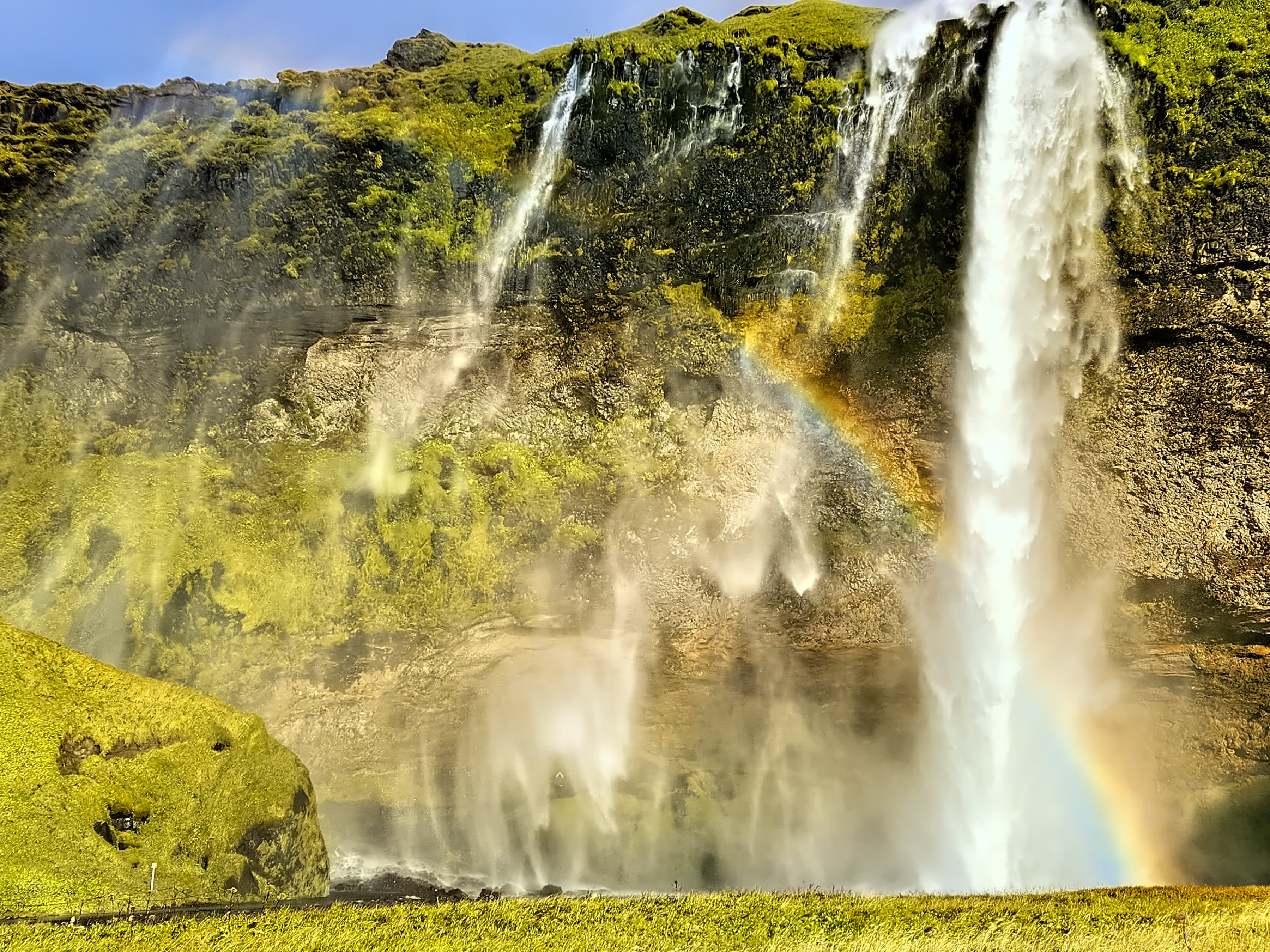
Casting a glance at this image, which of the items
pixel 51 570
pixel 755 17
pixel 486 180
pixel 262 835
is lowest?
pixel 262 835

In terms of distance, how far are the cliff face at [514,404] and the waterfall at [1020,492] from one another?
78 centimetres

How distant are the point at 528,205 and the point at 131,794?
56.0 ft

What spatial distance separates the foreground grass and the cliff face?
9135mm

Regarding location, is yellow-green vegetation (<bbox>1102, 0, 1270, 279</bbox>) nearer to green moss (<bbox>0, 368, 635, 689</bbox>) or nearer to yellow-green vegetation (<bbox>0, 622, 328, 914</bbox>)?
green moss (<bbox>0, 368, 635, 689</bbox>)

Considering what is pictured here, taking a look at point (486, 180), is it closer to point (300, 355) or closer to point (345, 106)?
point (345, 106)

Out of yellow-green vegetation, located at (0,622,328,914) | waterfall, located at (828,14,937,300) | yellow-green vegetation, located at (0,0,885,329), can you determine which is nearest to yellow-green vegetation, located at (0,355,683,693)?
yellow-green vegetation, located at (0,0,885,329)

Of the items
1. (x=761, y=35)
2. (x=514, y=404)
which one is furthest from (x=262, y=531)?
(x=761, y=35)

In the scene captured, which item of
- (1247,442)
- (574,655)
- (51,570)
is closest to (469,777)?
(574,655)

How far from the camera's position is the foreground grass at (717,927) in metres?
10.7

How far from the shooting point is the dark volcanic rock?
78.3 feet

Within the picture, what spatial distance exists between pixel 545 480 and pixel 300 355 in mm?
8147

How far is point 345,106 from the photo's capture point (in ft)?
72.9

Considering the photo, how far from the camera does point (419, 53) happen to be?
945 inches

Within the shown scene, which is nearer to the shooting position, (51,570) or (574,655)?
(51,570)
